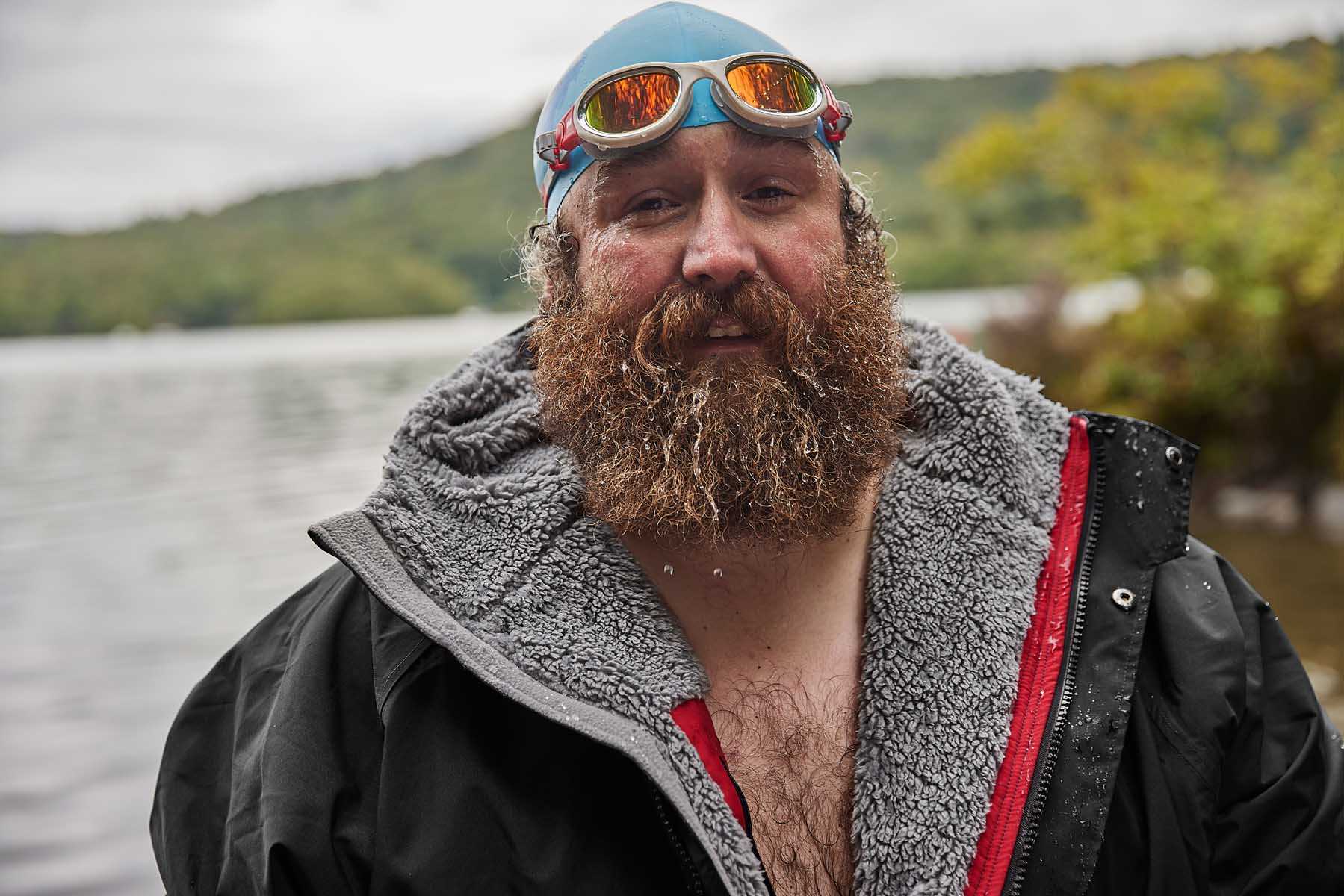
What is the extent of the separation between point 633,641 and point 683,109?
3.10 feet

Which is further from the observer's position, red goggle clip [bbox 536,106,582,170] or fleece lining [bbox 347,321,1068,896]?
red goggle clip [bbox 536,106,582,170]

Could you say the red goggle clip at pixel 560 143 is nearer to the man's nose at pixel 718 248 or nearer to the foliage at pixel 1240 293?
the man's nose at pixel 718 248

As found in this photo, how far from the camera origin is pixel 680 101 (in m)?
1.90

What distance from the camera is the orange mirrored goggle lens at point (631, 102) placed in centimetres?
192

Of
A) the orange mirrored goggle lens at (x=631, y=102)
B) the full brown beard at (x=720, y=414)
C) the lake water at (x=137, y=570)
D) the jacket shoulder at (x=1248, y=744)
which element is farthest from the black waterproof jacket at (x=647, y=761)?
the lake water at (x=137, y=570)

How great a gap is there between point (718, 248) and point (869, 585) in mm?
666

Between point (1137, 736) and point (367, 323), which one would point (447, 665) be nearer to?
point (1137, 736)

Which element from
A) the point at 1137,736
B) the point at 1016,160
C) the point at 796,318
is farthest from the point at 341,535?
the point at 1016,160

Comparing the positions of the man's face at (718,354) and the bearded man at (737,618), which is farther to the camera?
the man's face at (718,354)

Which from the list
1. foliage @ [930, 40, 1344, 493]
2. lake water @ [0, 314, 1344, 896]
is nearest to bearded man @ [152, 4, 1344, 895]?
lake water @ [0, 314, 1344, 896]

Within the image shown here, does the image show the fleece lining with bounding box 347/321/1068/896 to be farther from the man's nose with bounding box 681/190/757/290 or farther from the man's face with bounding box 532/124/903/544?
the man's nose with bounding box 681/190/757/290

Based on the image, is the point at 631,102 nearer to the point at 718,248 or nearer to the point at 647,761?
the point at 718,248

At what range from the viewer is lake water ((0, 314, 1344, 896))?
587cm

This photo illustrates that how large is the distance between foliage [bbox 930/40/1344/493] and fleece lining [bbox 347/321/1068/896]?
21.1 ft
